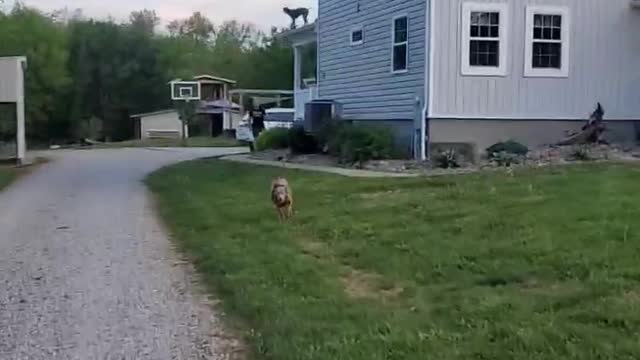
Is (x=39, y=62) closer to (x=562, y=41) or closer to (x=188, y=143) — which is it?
(x=188, y=143)

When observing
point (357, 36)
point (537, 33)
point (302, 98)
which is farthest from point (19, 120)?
point (537, 33)

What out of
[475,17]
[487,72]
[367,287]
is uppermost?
[475,17]

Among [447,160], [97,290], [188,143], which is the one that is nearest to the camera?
[97,290]

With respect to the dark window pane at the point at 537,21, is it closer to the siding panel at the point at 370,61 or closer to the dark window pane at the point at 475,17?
the dark window pane at the point at 475,17

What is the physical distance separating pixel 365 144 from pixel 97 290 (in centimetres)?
1161

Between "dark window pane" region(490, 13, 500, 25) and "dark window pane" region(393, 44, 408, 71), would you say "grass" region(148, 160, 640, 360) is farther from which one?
"dark window pane" region(393, 44, 408, 71)

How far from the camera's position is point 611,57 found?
1938cm

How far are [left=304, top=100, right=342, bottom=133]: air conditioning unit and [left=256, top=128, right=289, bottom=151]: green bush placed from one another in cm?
258

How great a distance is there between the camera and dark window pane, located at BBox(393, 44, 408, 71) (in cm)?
2011

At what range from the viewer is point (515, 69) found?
18891mm

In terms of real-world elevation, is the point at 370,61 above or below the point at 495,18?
below

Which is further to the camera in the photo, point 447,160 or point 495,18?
point 495,18

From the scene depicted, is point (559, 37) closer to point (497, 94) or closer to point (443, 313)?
point (497, 94)

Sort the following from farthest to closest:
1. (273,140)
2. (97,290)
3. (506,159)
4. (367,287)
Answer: (273,140) → (506,159) → (97,290) → (367,287)
